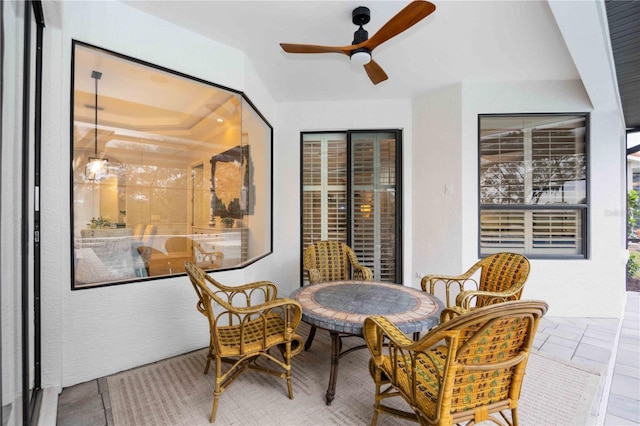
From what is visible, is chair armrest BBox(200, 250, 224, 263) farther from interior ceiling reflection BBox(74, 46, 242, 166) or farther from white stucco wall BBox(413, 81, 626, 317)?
white stucco wall BBox(413, 81, 626, 317)

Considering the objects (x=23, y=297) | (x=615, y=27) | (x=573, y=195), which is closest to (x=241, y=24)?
(x=23, y=297)

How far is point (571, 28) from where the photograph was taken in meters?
2.09

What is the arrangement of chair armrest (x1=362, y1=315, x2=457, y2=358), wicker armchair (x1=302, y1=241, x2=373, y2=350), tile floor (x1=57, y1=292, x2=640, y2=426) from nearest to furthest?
chair armrest (x1=362, y1=315, x2=457, y2=358)
tile floor (x1=57, y1=292, x2=640, y2=426)
wicker armchair (x1=302, y1=241, x2=373, y2=350)

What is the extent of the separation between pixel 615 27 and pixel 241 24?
297 centimetres

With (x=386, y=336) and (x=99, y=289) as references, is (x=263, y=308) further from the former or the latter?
(x=99, y=289)

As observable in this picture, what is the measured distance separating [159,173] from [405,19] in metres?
3.55

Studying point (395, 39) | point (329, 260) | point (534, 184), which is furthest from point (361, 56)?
point (534, 184)

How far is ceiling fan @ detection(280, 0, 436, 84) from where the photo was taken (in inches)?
69.4

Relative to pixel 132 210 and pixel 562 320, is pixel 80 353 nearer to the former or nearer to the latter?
pixel 132 210

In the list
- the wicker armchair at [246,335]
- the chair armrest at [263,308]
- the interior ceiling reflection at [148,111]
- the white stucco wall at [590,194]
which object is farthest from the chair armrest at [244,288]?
the white stucco wall at [590,194]

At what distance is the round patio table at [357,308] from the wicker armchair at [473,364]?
34 centimetres

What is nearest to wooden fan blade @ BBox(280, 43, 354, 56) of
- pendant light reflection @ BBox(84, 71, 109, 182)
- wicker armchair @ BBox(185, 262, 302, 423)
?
pendant light reflection @ BBox(84, 71, 109, 182)

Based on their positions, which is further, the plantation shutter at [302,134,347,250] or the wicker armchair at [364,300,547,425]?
the plantation shutter at [302,134,347,250]

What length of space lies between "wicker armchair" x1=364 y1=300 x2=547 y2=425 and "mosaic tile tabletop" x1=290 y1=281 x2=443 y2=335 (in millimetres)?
339
